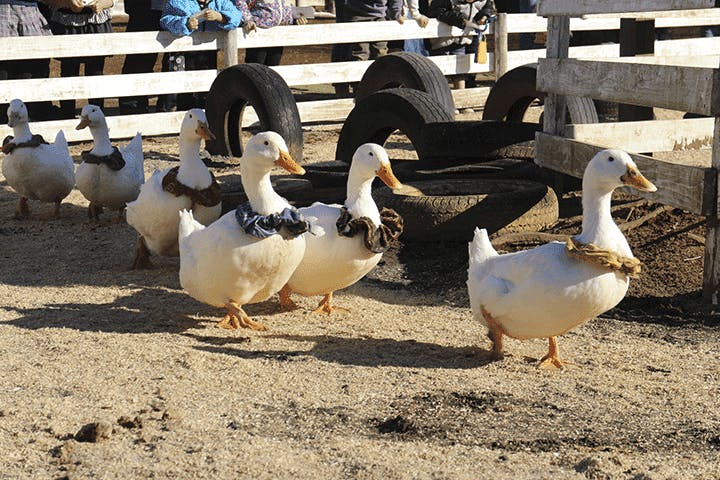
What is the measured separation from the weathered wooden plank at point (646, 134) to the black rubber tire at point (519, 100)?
84 centimetres

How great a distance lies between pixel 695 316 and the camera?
5.50 metres

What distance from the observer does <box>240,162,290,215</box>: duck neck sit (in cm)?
511

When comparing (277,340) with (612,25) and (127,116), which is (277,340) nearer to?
(127,116)

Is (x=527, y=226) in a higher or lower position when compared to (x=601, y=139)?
lower

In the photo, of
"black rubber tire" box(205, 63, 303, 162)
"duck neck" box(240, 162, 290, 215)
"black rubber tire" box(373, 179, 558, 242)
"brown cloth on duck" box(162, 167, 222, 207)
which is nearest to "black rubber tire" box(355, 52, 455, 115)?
"black rubber tire" box(205, 63, 303, 162)

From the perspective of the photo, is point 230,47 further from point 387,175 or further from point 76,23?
point 387,175

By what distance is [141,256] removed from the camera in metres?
6.55

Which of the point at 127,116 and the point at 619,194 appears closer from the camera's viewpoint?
the point at 619,194

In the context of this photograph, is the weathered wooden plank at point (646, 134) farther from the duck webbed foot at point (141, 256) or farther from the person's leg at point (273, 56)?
the person's leg at point (273, 56)

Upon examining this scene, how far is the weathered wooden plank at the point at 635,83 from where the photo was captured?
5.56 m

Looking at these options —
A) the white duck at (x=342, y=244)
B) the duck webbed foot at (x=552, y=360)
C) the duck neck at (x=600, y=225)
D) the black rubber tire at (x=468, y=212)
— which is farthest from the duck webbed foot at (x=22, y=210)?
the duck neck at (x=600, y=225)

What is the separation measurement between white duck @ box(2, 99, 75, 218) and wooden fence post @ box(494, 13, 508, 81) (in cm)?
739

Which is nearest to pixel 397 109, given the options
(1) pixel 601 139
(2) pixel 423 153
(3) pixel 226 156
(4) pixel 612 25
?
(2) pixel 423 153

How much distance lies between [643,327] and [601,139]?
218 cm
